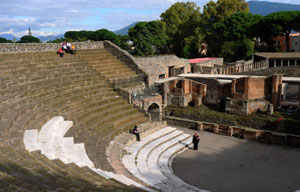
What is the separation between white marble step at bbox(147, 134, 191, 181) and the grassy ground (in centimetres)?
277

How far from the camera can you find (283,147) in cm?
1487

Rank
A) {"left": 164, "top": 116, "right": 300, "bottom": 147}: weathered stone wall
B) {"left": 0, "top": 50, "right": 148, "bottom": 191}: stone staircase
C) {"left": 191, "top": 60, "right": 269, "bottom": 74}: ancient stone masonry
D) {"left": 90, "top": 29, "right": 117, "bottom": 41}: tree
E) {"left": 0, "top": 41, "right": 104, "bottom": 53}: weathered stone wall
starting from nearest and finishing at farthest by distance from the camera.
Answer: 1. {"left": 0, "top": 50, "right": 148, "bottom": 191}: stone staircase
2. {"left": 164, "top": 116, "right": 300, "bottom": 147}: weathered stone wall
3. {"left": 0, "top": 41, "right": 104, "bottom": 53}: weathered stone wall
4. {"left": 191, "top": 60, "right": 269, "bottom": 74}: ancient stone masonry
5. {"left": 90, "top": 29, "right": 117, "bottom": 41}: tree

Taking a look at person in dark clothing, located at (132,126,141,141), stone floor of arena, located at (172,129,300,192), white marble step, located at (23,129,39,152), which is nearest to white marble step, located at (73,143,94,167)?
white marble step, located at (23,129,39,152)

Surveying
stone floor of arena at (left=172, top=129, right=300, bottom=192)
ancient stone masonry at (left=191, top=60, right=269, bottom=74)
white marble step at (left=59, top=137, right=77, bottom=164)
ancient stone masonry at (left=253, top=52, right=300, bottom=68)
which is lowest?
stone floor of arena at (left=172, top=129, right=300, bottom=192)

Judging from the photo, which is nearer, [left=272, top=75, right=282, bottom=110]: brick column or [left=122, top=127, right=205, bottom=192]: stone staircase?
[left=122, top=127, right=205, bottom=192]: stone staircase

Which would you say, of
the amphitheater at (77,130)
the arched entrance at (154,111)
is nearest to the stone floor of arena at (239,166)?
the amphitheater at (77,130)

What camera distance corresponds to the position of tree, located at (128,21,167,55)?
46.3 m

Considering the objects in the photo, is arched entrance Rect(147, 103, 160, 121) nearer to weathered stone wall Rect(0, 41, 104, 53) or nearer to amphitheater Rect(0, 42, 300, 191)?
amphitheater Rect(0, 42, 300, 191)

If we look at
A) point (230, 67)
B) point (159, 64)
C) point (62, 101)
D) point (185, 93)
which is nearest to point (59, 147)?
point (62, 101)

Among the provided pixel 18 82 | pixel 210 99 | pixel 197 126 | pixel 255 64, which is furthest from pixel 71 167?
pixel 255 64

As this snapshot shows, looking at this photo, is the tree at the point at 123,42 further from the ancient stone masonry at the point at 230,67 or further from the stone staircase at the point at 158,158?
the stone staircase at the point at 158,158

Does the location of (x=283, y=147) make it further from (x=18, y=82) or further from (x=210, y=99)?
(x=18, y=82)

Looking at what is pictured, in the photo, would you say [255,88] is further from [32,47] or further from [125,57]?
[32,47]

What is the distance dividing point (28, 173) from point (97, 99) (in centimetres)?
1013
